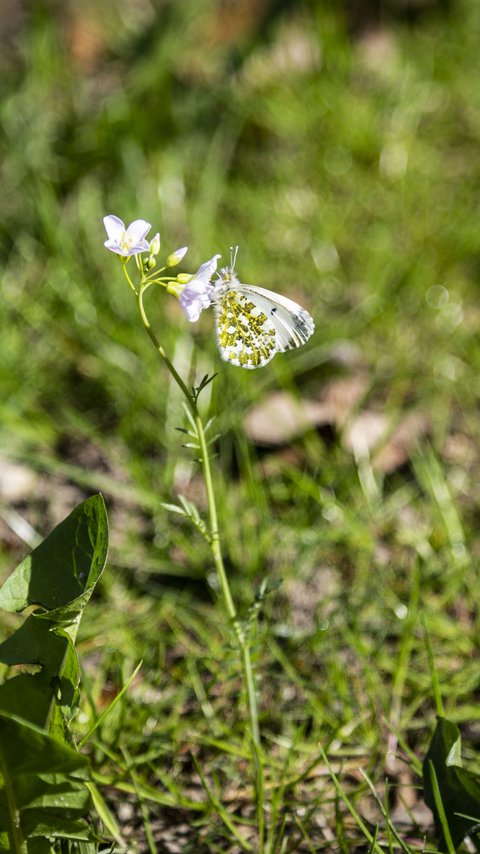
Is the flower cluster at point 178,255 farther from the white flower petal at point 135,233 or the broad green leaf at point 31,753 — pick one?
the broad green leaf at point 31,753

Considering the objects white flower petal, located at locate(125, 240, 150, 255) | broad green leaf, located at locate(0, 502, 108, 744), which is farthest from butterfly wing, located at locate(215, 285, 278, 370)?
broad green leaf, located at locate(0, 502, 108, 744)

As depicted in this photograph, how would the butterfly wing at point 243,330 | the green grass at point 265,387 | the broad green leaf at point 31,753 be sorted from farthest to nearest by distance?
1. the green grass at point 265,387
2. the butterfly wing at point 243,330
3. the broad green leaf at point 31,753

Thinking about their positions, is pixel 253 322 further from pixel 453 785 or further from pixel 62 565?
pixel 453 785

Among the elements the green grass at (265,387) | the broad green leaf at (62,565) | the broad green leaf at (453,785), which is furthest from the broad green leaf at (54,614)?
the broad green leaf at (453,785)

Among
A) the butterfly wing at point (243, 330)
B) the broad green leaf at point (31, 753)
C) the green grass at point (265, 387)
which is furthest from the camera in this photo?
the green grass at point (265, 387)

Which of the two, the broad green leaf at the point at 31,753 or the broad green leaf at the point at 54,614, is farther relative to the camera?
the broad green leaf at the point at 54,614

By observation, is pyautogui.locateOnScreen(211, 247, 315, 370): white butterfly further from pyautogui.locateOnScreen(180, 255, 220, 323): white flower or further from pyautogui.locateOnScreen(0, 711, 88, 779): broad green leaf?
pyautogui.locateOnScreen(0, 711, 88, 779): broad green leaf

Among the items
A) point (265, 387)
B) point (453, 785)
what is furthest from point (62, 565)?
point (265, 387)
